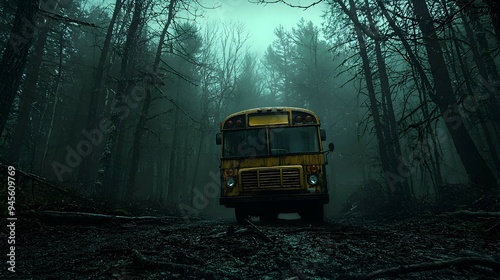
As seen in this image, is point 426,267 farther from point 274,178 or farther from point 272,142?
point 272,142

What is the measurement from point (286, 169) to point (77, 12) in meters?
20.8

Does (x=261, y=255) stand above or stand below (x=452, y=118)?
below

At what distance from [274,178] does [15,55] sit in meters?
6.14

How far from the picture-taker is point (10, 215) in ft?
16.1

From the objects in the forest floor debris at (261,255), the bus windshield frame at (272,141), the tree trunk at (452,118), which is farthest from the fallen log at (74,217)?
the tree trunk at (452,118)

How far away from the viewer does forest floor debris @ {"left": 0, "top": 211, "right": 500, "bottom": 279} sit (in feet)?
8.48

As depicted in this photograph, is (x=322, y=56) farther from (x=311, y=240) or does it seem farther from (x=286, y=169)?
(x=311, y=240)

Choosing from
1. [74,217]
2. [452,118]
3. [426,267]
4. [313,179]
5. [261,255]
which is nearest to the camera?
[426,267]

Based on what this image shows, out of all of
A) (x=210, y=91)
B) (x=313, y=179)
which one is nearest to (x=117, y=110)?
(x=313, y=179)

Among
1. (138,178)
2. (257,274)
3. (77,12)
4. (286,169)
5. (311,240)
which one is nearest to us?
(257,274)

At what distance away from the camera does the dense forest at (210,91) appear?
701 cm

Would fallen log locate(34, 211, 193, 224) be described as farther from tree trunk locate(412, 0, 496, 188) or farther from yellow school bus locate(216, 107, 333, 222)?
tree trunk locate(412, 0, 496, 188)

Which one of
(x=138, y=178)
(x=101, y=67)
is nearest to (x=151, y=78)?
(x=101, y=67)

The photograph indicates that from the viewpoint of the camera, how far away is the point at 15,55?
5770 mm
